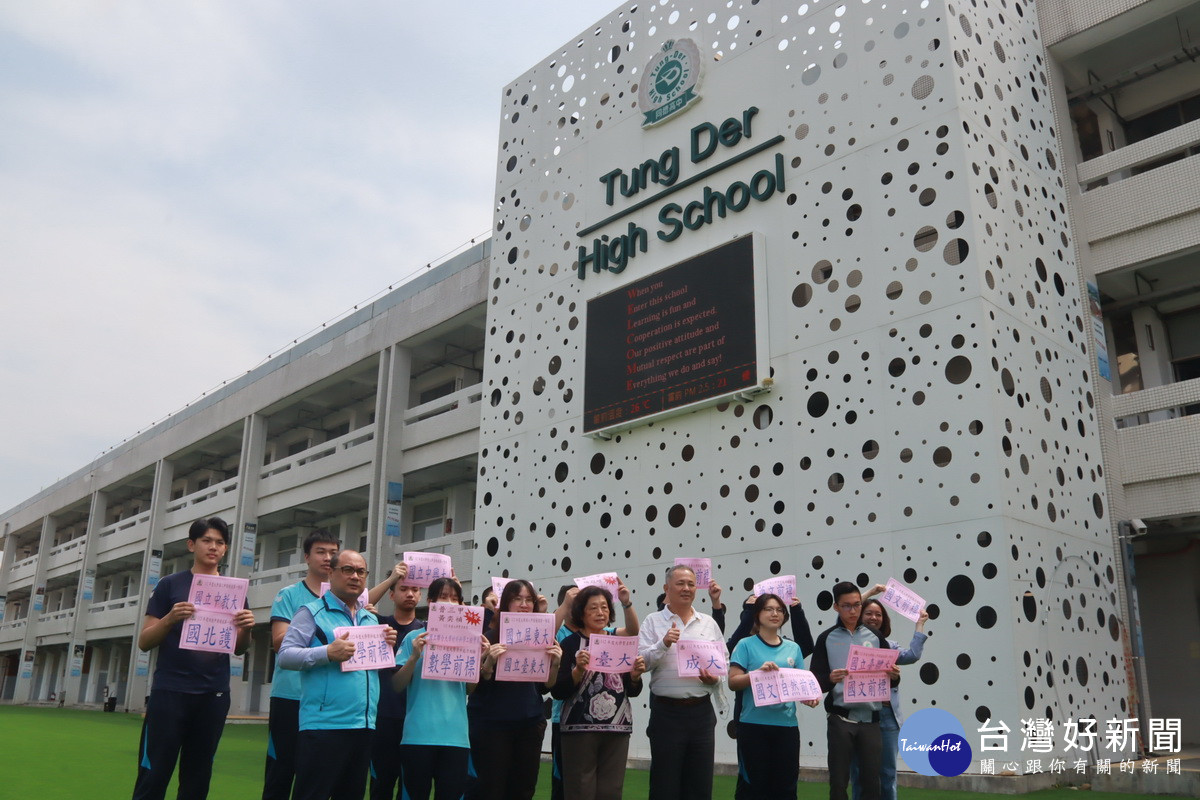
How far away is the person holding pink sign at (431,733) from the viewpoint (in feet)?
15.5

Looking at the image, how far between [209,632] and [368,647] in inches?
38.4

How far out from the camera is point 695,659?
5191 millimetres

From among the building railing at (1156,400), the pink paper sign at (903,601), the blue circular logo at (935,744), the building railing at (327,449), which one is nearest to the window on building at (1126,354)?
the building railing at (1156,400)

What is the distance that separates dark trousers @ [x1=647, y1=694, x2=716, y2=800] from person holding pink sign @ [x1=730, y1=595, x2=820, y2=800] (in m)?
0.29

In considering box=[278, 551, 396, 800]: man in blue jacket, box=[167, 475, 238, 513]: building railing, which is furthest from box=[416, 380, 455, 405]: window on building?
box=[278, 551, 396, 800]: man in blue jacket

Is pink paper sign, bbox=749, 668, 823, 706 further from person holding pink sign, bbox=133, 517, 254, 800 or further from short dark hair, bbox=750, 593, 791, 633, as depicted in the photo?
person holding pink sign, bbox=133, 517, 254, 800

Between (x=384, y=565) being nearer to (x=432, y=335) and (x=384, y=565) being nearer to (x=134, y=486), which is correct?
(x=432, y=335)

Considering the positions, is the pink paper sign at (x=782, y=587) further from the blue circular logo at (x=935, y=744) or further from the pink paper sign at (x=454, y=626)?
the blue circular logo at (x=935, y=744)

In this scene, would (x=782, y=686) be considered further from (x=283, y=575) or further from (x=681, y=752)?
(x=283, y=575)

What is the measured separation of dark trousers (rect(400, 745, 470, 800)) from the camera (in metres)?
4.72

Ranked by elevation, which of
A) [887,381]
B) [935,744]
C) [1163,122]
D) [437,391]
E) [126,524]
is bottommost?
[935,744]

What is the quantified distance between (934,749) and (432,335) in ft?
47.3

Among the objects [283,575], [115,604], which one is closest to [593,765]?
[283,575]

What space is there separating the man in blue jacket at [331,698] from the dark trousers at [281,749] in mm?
1094
